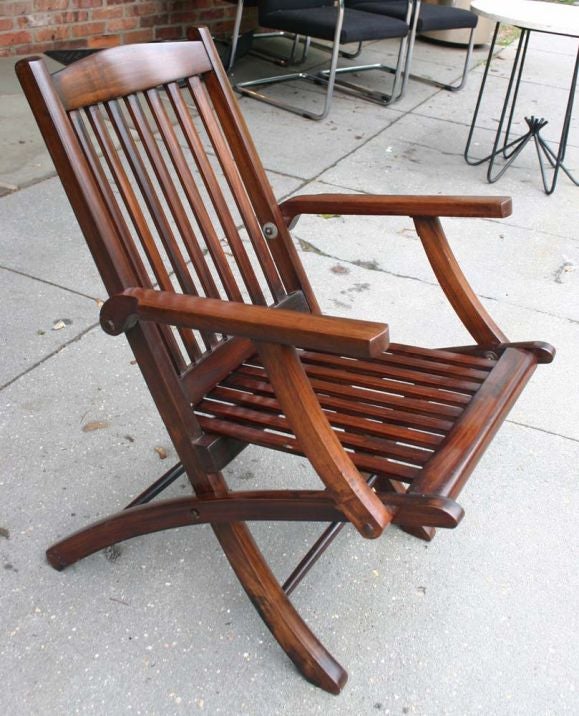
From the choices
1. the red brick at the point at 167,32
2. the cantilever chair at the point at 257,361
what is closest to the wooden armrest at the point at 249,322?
the cantilever chair at the point at 257,361

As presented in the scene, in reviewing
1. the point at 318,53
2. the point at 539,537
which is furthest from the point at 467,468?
the point at 318,53

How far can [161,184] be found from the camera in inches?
71.9

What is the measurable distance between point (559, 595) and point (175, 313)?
1153 mm

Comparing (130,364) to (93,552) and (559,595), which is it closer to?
(93,552)

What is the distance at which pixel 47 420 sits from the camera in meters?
2.31

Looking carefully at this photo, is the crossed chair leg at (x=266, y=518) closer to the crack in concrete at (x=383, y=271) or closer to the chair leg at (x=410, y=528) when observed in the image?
the chair leg at (x=410, y=528)

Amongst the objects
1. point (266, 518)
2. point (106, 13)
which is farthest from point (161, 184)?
point (106, 13)

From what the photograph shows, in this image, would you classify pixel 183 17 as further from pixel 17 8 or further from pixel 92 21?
pixel 17 8

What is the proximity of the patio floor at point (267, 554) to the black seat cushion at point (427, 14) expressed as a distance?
2.59 metres

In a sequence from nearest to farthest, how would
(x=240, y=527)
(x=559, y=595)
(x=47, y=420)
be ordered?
1. (x=240, y=527)
2. (x=559, y=595)
3. (x=47, y=420)

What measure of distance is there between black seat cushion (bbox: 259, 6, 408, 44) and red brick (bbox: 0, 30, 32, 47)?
4.69ft

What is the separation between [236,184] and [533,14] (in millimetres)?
2763

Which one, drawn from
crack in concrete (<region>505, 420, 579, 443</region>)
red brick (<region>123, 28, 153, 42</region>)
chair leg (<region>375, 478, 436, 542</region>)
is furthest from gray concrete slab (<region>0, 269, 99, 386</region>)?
red brick (<region>123, 28, 153, 42</region>)

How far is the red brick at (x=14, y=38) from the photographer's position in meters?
5.02
